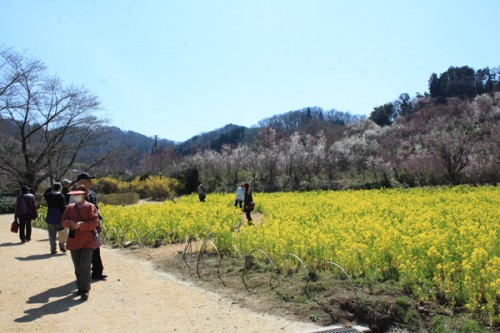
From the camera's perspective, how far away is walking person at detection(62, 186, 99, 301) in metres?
6.05

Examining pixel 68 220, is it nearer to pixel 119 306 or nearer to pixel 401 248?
pixel 119 306

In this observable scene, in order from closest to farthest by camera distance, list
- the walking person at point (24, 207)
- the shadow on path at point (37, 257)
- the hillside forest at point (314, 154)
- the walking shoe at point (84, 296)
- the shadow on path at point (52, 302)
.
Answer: the shadow on path at point (52, 302) → the walking shoe at point (84, 296) → the shadow on path at point (37, 257) → the walking person at point (24, 207) → the hillside forest at point (314, 154)

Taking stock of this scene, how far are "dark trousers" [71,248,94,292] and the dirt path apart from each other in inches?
11.1

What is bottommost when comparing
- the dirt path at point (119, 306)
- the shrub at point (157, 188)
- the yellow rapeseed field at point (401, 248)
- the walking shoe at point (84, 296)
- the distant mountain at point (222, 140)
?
the dirt path at point (119, 306)

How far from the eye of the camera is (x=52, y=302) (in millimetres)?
6152

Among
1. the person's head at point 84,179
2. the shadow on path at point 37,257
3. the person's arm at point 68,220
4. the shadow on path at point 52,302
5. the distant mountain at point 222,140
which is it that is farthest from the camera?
the distant mountain at point 222,140

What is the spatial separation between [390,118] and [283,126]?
1418 inches

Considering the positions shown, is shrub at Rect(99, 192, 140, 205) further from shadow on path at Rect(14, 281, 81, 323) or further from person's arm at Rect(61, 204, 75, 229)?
person's arm at Rect(61, 204, 75, 229)

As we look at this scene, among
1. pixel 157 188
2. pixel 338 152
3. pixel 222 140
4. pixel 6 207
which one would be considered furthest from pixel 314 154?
pixel 222 140

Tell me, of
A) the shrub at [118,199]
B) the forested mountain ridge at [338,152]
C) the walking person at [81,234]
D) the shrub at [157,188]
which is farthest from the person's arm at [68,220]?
the shrub at [157,188]

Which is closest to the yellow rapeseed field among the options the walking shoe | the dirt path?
the dirt path

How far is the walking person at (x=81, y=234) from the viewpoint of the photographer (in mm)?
6047

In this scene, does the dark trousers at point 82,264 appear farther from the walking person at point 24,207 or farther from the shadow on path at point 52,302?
the walking person at point 24,207

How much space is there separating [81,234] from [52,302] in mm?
1229
